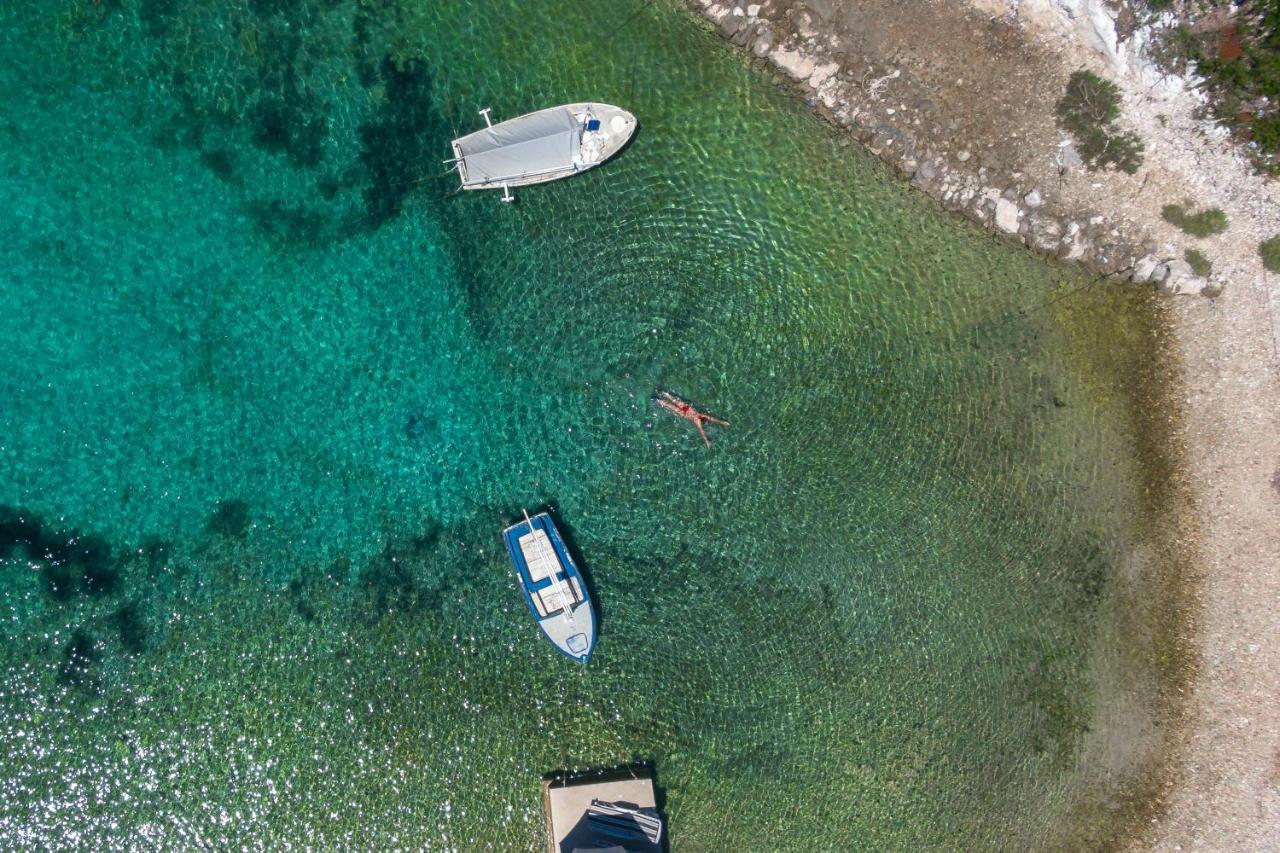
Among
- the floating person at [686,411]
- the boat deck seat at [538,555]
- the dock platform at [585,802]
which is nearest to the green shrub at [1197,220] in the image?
the floating person at [686,411]

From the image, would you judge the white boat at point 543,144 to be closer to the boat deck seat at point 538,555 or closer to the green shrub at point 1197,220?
the boat deck seat at point 538,555

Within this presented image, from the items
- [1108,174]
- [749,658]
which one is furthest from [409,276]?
[1108,174]

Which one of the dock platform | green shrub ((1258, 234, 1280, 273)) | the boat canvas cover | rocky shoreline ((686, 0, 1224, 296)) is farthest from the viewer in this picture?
the dock platform

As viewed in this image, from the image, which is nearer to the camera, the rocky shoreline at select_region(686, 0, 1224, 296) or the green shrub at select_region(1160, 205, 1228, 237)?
the green shrub at select_region(1160, 205, 1228, 237)

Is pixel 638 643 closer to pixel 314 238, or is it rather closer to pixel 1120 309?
pixel 314 238

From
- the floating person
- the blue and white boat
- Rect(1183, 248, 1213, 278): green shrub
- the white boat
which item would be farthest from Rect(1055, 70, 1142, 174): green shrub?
the blue and white boat

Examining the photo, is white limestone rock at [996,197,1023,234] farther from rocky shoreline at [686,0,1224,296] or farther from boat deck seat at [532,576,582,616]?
boat deck seat at [532,576,582,616]

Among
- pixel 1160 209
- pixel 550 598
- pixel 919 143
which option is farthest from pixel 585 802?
pixel 1160 209
